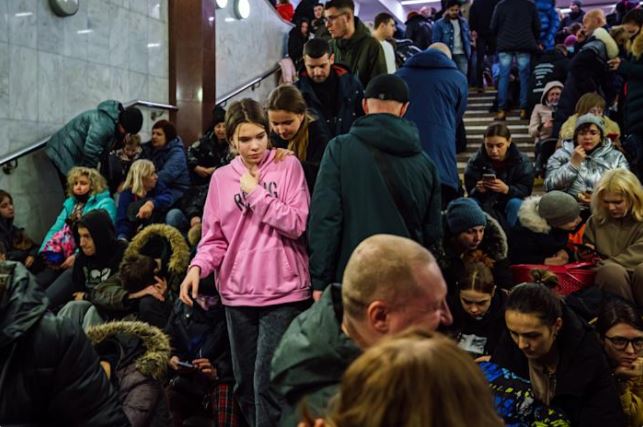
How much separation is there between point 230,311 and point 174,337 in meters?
1.13

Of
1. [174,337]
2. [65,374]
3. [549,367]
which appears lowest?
[174,337]

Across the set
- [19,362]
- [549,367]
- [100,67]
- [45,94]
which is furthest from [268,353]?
[100,67]

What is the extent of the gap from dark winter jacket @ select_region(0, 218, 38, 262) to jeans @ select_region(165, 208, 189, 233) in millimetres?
1149

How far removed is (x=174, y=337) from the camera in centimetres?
405

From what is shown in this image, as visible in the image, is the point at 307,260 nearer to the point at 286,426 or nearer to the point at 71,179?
the point at 286,426

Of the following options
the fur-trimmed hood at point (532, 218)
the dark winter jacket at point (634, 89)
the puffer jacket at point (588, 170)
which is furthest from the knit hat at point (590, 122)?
the fur-trimmed hood at point (532, 218)

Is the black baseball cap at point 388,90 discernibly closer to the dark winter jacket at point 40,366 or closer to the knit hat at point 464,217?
the knit hat at point 464,217

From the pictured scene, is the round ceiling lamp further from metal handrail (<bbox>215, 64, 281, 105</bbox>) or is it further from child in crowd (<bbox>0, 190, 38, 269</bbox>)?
child in crowd (<bbox>0, 190, 38, 269</bbox>)

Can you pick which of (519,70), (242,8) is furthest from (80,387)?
(242,8)

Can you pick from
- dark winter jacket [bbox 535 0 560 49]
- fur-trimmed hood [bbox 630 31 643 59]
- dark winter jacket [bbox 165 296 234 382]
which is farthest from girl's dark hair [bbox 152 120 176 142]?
dark winter jacket [bbox 535 0 560 49]

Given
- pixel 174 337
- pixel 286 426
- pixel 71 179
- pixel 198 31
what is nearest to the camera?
pixel 286 426

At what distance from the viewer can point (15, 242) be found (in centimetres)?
588

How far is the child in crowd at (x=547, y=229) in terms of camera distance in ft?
14.3

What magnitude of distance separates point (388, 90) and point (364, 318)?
5.13 ft
